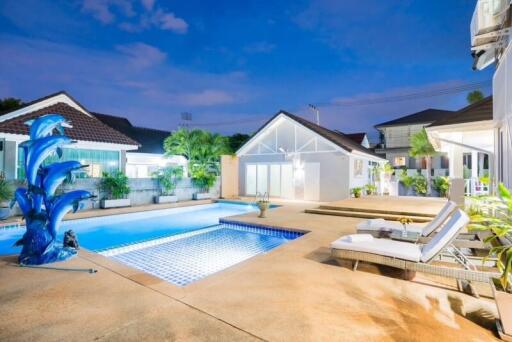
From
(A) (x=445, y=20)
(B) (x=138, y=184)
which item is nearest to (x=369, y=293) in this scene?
(B) (x=138, y=184)

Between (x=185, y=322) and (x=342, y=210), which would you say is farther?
(x=342, y=210)

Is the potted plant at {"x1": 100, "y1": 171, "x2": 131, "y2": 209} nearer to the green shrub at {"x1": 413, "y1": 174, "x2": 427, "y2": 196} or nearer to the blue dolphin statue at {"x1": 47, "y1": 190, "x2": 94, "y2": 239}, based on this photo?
the blue dolphin statue at {"x1": 47, "y1": 190, "x2": 94, "y2": 239}

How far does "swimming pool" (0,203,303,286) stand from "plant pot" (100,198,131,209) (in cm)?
185

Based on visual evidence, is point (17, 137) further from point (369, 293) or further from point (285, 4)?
point (285, 4)

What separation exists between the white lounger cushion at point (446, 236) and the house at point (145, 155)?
60.7 ft

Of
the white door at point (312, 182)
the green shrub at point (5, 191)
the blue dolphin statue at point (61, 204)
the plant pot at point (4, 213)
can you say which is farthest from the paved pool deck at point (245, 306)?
the white door at point (312, 182)

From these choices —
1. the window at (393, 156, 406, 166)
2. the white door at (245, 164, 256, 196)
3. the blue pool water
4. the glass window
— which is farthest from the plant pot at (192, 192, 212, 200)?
the window at (393, 156, 406, 166)

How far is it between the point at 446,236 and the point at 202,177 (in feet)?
49.2

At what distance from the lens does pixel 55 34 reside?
1104 inches

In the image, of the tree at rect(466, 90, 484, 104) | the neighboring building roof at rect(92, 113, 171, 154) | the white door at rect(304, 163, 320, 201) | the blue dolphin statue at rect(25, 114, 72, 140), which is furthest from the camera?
the neighboring building roof at rect(92, 113, 171, 154)

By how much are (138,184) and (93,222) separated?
414 cm

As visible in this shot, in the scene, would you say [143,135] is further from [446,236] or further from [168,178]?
[446,236]

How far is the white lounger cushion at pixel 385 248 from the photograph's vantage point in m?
4.31

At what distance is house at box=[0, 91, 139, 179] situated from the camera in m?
12.3
